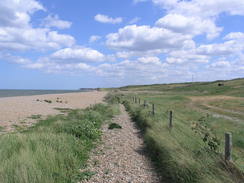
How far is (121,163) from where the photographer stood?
696cm

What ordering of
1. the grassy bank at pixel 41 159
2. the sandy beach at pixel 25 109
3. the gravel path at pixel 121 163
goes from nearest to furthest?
1. the grassy bank at pixel 41 159
2. the gravel path at pixel 121 163
3. the sandy beach at pixel 25 109

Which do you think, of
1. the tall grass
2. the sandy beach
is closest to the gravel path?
the tall grass

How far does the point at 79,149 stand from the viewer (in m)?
7.55

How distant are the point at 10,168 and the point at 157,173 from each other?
3.59m

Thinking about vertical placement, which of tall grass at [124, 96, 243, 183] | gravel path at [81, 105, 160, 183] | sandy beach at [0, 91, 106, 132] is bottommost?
Result: sandy beach at [0, 91, 106, 132]

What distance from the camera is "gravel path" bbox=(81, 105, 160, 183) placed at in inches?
230

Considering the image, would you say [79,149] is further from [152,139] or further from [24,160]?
[152,139]

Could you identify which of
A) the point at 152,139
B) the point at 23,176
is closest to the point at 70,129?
the point at 152,139

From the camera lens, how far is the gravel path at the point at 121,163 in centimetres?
585

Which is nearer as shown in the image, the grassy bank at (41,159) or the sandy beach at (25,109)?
the grassy bank at (41,159)

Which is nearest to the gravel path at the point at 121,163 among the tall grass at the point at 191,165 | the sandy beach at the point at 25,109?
the tall grass at the point at 191,165

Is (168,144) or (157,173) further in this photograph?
(168,144)

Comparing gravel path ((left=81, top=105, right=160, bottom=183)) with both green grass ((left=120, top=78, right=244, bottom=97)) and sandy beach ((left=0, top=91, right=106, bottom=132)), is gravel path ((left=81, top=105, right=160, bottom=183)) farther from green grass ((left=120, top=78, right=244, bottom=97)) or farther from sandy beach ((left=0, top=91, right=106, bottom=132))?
green grass ((left=120, top=78, right=244, bottom=97))

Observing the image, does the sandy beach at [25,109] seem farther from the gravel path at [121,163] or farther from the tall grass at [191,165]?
the tall grass at [191,165]
